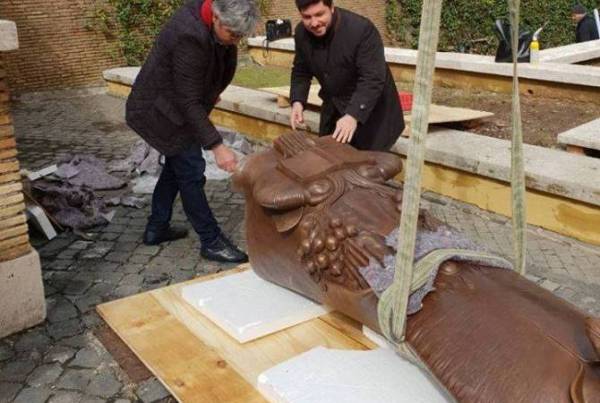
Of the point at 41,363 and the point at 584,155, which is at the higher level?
the point at 584,155

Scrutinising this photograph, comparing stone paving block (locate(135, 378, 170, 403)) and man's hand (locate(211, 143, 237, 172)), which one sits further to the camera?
man's hand (locate(211, 143, 237, 172))

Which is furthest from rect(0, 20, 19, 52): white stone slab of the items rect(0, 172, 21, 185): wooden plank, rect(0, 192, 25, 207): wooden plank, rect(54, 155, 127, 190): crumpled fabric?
rect(54, 155, 127, 190): crumpled fabric

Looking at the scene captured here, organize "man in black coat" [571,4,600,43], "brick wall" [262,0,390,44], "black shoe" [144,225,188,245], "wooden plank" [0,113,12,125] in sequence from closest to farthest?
"wooden plank" [0,113,12,125]
"black shoe" [144,225,188,245]
"man in black coat" [571,4,600,43]
"brick wall" [262,0,390,44]

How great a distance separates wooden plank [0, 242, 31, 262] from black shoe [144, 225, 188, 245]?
47.9 inches

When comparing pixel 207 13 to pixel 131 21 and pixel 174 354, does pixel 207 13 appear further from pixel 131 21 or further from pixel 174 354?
pixel 131 21

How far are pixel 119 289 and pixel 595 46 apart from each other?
858 cm

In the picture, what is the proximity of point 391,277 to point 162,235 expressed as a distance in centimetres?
258

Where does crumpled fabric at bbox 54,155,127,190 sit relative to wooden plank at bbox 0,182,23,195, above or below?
below

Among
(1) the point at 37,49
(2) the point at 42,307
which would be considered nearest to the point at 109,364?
(2) the point at 42,307

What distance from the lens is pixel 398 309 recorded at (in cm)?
186

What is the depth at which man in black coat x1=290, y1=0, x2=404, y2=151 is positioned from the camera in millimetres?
3402

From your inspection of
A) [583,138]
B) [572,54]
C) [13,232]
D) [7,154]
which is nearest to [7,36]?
[7,154]

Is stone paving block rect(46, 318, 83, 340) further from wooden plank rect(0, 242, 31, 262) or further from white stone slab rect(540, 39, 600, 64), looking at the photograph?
white stone slab rect(540, 39, 600, 64)

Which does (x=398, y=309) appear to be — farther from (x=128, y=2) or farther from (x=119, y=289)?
(x=128, y=2)
